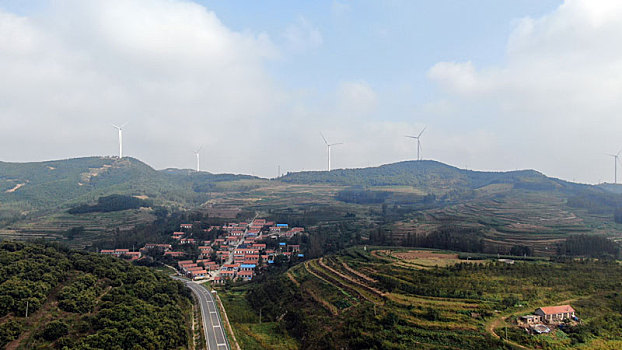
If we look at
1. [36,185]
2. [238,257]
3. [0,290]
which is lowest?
[238,257]

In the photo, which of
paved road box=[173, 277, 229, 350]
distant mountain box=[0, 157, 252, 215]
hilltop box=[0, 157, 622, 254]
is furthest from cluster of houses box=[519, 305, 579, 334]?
distant mountain box=[0, 157, 252, 215]

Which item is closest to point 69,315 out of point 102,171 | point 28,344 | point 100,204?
point 28,344

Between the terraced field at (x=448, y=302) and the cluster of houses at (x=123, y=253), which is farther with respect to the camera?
the cluster of houses at (x=123, y=253)

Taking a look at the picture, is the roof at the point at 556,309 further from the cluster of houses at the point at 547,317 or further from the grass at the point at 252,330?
the grass at the point at 252,330

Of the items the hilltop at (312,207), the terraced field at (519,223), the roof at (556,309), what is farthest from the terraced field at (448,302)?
the hilltop at (312,207)

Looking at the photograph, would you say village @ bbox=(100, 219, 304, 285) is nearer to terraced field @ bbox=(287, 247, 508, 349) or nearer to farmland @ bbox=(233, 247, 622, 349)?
terraced field @ bbox=(287, 247, 508, 349)

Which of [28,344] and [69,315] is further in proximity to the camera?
[69,315]

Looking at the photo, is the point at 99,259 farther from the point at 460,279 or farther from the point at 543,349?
the point at 543,349
